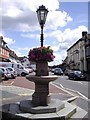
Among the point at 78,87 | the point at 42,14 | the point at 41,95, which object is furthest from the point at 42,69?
the point at 78,87

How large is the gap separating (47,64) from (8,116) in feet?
8.02

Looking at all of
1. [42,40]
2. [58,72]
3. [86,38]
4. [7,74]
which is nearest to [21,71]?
[58,72]

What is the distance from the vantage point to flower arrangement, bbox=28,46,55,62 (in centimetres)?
988

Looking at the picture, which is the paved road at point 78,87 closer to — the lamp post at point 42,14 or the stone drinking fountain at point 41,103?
the stone drinking fountain at point 41,103

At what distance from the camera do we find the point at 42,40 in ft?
35.0

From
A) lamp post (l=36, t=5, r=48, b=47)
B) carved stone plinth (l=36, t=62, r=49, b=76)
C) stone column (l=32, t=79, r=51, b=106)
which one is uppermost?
lamp post (l=36, t=5, r=48, b=47)

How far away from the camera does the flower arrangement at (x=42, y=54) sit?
9.88m

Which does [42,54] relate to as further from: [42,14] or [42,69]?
[42,14]

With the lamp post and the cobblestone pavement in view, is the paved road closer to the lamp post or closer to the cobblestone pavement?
the cobblestone pavement

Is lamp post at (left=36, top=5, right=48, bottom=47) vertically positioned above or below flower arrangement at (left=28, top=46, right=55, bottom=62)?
above

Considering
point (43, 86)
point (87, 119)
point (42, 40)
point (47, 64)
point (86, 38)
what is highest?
point (86, 38)

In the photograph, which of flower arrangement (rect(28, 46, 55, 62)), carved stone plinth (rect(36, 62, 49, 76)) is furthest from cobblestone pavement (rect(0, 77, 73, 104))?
flower arrangement (rect(28, 46, 55, 62))

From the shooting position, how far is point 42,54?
9.91m

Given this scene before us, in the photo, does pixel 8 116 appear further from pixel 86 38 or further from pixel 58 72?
pixel 86 38
